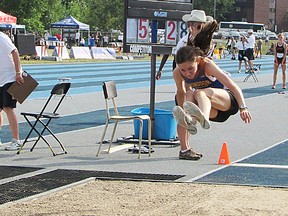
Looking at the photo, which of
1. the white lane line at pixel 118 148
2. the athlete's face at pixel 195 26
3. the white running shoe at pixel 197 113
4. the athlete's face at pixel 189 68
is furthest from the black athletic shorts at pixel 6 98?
the white running shoe at pixel 197 113

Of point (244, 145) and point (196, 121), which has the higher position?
point (196, 121)

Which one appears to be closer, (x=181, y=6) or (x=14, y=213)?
(x=14, y=213)

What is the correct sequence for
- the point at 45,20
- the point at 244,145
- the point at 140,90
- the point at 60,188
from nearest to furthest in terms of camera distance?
1. the point at 60,188
2. the point at 244,145
3. the point at 140,90
4. the point at 45,20

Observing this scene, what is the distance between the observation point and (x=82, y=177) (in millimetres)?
8828

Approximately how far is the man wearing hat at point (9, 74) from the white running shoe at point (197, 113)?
423 centimetres

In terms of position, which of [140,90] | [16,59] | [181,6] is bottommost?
[140,90]

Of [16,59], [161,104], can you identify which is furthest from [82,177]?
[161,104]

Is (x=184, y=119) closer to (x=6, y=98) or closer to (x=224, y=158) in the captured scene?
(x=224, y=158)

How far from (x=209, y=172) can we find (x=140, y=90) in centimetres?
1355

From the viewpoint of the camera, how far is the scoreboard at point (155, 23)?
37.2 ft

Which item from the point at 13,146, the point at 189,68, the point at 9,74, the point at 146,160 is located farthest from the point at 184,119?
the point at 9,74

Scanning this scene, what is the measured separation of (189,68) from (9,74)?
408 centimetres

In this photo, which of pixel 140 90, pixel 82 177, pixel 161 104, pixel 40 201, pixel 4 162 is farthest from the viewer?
pixel 140 90

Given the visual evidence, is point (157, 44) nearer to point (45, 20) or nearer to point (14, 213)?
point (14, 213)
